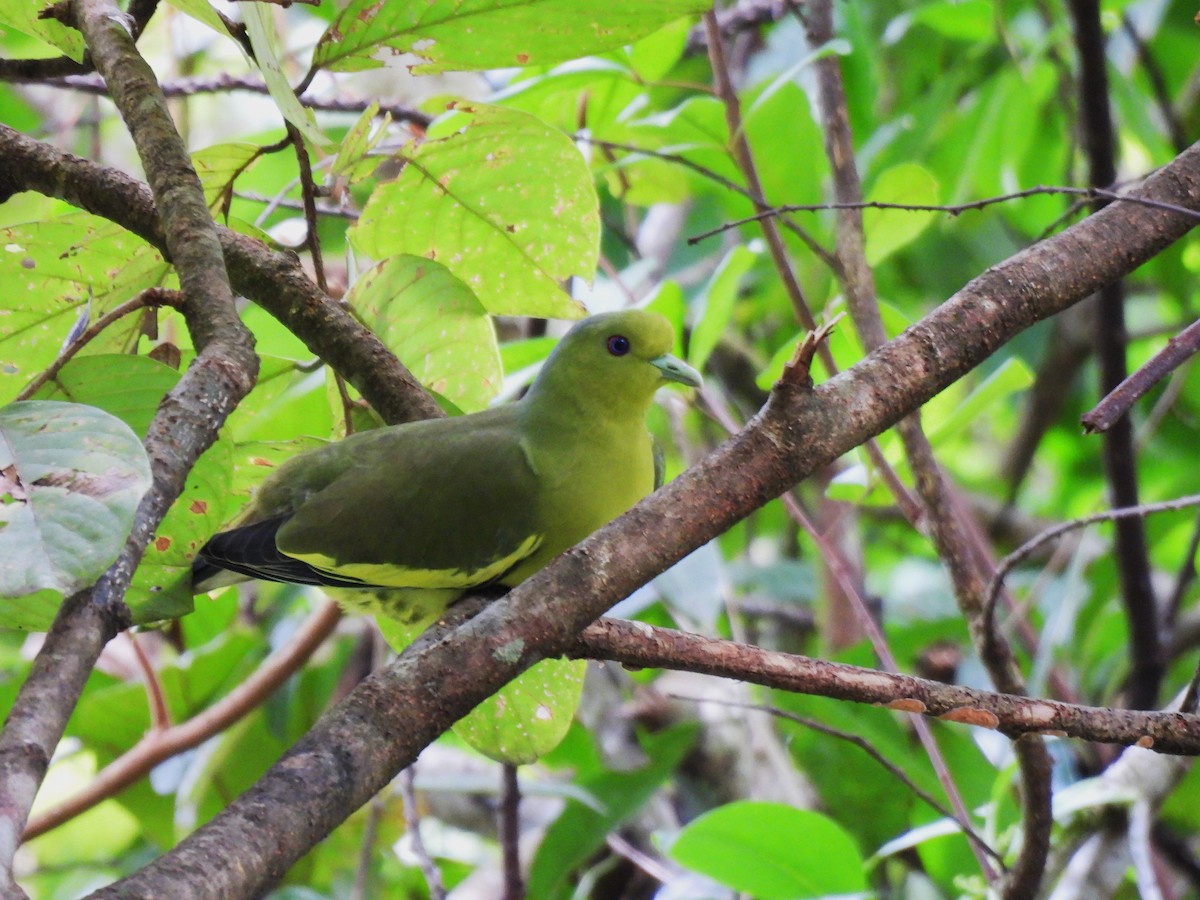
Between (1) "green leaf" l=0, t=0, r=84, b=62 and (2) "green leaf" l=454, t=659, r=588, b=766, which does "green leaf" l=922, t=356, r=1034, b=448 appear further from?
(1) "green leaf" l=0, t=0, r=84, b=62

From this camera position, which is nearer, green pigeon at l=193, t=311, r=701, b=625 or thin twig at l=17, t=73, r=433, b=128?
green pigeon at l=193, t=311, r=701, b=625

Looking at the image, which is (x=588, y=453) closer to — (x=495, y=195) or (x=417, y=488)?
(x=417, y=488)

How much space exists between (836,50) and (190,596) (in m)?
1.23

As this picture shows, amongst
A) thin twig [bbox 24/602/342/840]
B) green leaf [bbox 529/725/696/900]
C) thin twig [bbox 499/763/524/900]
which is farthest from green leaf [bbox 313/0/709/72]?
green leaf [bbox 529/725/696/900]

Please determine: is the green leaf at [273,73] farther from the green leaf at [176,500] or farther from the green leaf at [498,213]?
the green leaf at [498,213]

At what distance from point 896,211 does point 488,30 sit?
0.87m

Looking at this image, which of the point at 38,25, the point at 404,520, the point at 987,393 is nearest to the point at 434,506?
the point at 404,520

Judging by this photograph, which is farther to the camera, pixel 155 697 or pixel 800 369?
pixel 155 697

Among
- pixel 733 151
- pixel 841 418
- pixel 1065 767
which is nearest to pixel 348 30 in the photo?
pixel 841 418

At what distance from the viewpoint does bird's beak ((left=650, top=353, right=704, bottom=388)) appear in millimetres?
1894

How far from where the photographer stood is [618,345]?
6.38ft

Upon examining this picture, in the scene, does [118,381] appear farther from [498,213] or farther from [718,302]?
[718,302]

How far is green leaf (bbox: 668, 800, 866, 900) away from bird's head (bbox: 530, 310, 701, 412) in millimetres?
640

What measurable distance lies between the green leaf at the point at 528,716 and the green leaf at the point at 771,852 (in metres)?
0.39
